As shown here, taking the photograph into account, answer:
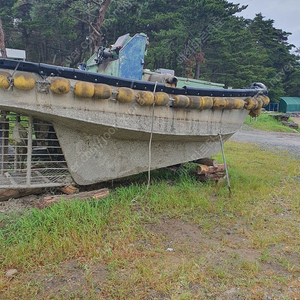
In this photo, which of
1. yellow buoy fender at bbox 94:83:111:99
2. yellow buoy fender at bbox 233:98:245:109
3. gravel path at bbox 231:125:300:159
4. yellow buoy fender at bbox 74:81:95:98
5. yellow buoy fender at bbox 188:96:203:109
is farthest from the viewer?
gravel path at bbox 231:125:300:159

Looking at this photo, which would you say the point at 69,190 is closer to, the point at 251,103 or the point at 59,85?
the point at 59,85

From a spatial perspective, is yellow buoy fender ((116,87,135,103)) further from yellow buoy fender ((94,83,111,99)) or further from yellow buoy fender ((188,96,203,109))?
yellow buoy fender ((188,96,203,109))

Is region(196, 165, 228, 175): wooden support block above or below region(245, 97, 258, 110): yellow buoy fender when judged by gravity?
below

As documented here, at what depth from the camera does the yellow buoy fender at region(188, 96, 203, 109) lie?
4.28 m

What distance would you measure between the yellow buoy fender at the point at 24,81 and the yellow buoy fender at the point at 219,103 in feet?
8.91

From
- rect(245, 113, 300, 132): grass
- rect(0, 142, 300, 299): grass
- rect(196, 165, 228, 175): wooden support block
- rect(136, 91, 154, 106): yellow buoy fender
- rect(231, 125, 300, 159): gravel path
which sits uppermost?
rect(136, 91, 154, 106): yellow buoy fender

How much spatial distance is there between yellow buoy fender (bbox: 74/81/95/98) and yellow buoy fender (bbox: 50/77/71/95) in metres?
0.12

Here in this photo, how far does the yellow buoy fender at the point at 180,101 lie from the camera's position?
13.6 ft

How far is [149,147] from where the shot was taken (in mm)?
4137

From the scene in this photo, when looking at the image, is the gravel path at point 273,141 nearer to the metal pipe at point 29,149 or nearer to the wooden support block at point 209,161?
the wooden support block at point 209,161

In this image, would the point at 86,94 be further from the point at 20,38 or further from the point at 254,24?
the point at 254,24

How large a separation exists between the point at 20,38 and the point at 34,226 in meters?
26.8

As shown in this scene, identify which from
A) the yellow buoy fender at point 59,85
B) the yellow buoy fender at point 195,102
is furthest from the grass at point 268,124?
the yellow buoy fender at point 59,85

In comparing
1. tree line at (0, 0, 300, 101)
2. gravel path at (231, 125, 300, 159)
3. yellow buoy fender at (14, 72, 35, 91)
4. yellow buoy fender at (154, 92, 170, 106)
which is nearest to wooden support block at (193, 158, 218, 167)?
yellow buoy fender at (154, 92, 170, 106)
